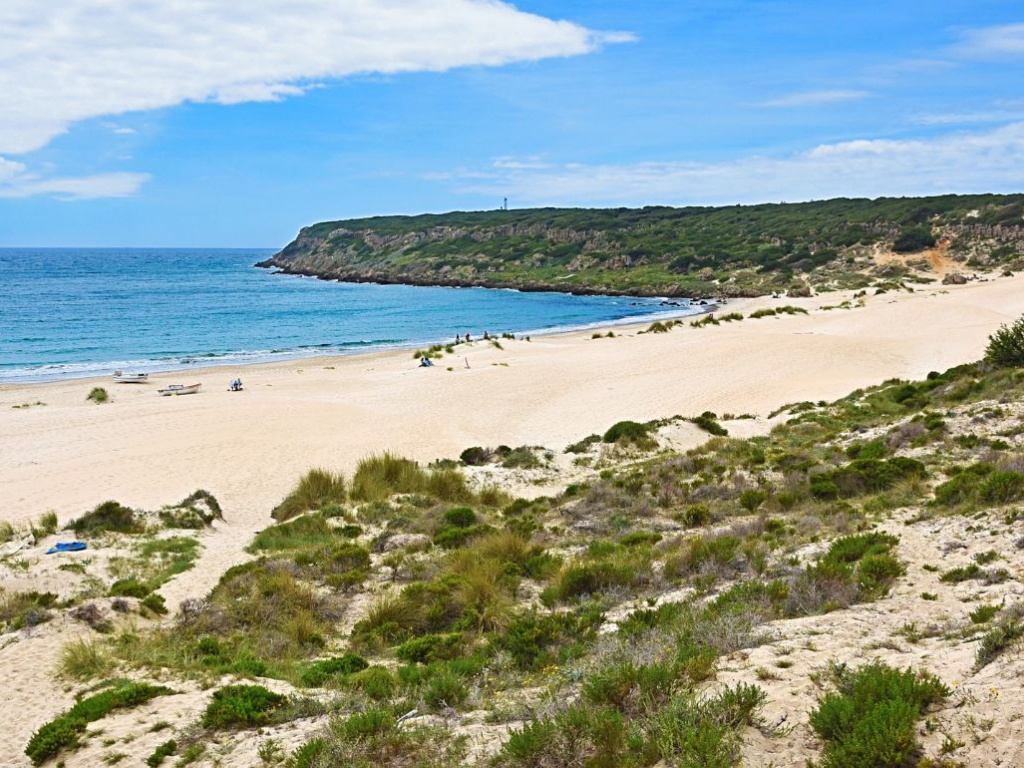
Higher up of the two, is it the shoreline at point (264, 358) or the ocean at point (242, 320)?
the ocean at point (242, 320)

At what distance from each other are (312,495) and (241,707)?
9716mm

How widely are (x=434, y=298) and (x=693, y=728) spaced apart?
276ft

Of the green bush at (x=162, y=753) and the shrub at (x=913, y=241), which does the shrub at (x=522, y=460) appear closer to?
the green bush at (x=162, y=753)

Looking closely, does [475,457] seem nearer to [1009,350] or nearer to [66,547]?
[66,547]

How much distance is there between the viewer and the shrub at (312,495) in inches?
608

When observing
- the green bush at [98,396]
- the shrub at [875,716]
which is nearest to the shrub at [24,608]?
the shrub at [875,716]

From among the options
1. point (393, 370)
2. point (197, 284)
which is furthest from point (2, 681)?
point (197, 284)

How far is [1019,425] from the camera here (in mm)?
14008

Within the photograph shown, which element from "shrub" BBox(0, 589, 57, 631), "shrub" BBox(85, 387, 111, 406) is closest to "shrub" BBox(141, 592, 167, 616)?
"shrub" BBox(0, 589, 57, 631)

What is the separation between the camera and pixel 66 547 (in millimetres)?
12445

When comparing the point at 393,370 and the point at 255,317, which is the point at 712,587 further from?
the point at 255,317

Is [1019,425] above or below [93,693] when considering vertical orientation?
above

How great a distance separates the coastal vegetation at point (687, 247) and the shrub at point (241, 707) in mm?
35183

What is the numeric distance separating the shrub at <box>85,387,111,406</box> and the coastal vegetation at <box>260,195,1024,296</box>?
1620 centimetres
